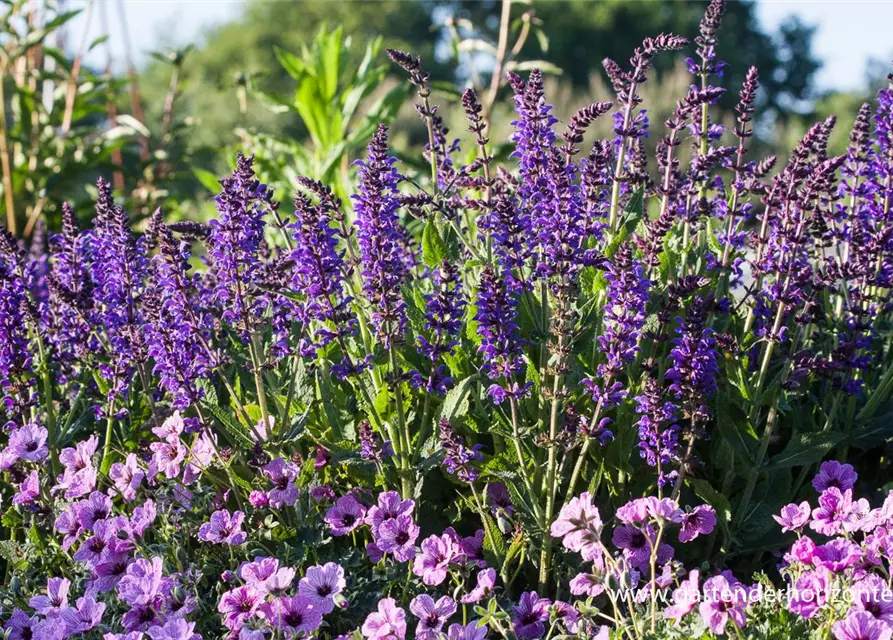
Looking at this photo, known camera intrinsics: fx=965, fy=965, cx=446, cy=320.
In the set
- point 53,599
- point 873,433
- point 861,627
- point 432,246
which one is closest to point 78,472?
point 53,599

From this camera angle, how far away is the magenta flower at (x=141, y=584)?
2.35 metres

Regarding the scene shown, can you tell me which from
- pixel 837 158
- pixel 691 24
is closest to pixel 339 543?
pixel 837 158

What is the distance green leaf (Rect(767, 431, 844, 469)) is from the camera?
106 inches

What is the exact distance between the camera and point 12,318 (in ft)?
9.65

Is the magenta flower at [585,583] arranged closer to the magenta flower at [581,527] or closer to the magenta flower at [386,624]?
the magenta flower at [581,527]

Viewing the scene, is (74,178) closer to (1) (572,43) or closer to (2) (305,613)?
(2) (305,613)

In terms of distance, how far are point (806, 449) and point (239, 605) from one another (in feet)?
5.23

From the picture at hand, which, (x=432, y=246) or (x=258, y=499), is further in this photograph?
(x=432, y=246)

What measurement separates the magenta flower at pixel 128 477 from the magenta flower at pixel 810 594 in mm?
1761

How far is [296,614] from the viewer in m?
2.27

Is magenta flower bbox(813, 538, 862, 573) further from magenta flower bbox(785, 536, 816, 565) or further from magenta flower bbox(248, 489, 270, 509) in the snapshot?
magenta flower bbox(248, 489, 270, 509)

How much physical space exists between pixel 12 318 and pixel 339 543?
3.97 ft

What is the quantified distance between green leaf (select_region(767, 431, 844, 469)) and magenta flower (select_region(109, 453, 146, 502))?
178 centimetres

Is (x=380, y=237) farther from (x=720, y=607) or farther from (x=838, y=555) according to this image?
(x=838, y=555)
